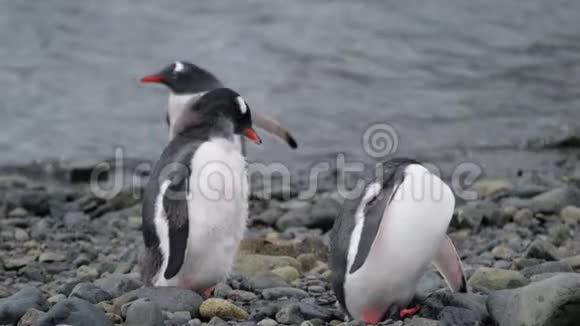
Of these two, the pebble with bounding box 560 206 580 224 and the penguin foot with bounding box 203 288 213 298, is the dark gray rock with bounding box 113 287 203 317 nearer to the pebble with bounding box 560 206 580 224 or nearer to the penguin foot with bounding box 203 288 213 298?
the penguin foot with bounding box 203 288 213 298

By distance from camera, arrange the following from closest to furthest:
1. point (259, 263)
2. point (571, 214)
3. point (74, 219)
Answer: point (259, 263) < point (571, 214) < point (74, 219)

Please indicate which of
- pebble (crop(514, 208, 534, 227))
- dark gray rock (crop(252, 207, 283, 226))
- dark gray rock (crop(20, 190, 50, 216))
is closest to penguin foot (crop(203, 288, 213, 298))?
dark gray rock (crop(252, 207, 283, 226))

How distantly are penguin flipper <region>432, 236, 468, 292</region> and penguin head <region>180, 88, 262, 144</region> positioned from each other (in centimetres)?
145

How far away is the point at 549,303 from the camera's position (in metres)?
4.23

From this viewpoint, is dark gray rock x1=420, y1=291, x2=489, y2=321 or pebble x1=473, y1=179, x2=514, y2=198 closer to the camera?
dark gray rock x1=420, y1=291, x2=489, y2=321

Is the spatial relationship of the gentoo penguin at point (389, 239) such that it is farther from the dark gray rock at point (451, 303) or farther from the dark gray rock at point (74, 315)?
the dark gray rock at point (74, 315)

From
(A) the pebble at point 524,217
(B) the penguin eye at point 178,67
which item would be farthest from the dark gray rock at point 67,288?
(A) the pebble at point 524,217

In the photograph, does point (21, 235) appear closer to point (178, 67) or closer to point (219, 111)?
point (178, 67)

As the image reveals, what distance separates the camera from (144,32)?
1783 cm

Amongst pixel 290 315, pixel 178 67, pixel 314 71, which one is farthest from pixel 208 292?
pixel 314 71

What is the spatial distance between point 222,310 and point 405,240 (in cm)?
97

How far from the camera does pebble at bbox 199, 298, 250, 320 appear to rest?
498 centimetres

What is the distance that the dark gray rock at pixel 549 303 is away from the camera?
4.21 meters

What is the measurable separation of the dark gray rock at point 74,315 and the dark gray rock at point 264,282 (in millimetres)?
1263
